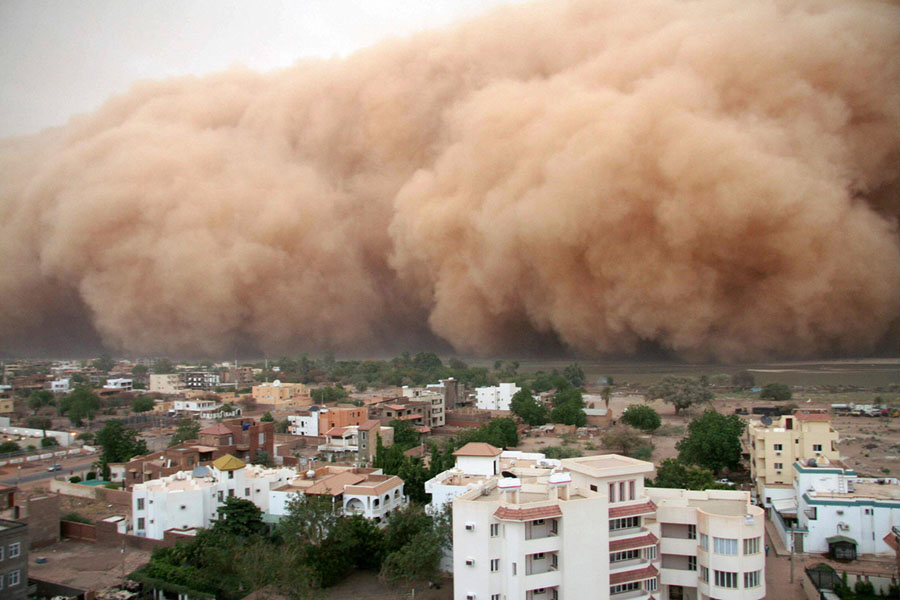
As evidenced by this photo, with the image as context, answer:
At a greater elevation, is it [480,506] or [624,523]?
[480,506]

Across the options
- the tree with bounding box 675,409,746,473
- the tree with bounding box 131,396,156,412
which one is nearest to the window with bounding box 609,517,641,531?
the tree with bounding box 675,409,746,473

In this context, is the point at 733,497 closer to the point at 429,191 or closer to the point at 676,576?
the point at 676,576

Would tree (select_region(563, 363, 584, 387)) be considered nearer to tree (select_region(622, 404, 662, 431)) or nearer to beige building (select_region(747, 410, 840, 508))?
tree (select_region(622, 404, 662, 431))

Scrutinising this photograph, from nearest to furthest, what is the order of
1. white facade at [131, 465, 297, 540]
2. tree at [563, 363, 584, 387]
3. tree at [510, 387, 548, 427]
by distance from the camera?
1. white facade at [131, 465, 297, 540]
2. tree at [510, 387, 548, 427]
3. tree at [563, 363, 584, 387]

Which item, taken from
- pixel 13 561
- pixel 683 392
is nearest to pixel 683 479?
pixel 13 561

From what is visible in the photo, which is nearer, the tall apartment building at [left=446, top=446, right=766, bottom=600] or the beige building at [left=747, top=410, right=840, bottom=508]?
the tall apartment building at [left=446, top=446, right=766, bottom=600]

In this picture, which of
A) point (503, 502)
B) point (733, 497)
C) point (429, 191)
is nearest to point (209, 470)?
point (503, 502)

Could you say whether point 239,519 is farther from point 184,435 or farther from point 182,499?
point 184,435

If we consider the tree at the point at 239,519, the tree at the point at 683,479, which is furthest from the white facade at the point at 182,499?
the tree at the point at 683,479
